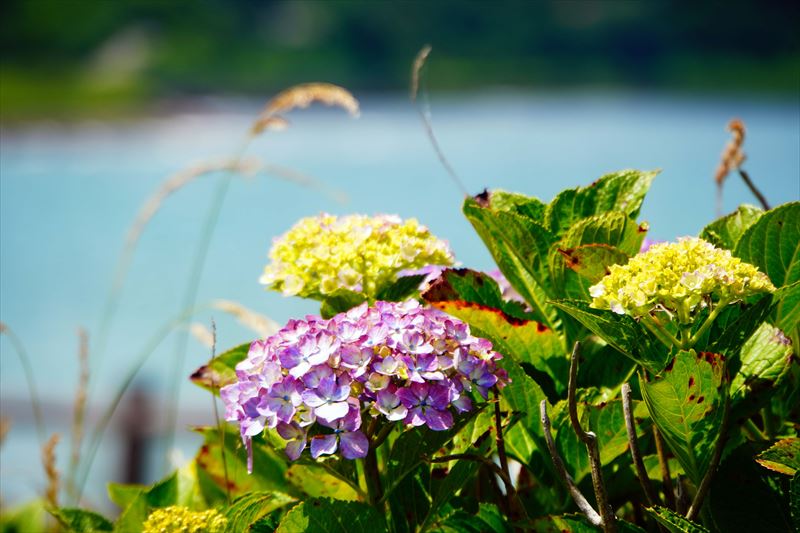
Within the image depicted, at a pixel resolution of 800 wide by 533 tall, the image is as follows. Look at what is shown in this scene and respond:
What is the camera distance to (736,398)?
0.92 meters

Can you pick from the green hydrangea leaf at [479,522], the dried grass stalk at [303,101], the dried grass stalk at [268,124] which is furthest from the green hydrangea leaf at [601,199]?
the dried grass stalk at [268,124]

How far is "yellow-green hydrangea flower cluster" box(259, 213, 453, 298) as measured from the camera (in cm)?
102

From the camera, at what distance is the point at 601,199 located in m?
1.06

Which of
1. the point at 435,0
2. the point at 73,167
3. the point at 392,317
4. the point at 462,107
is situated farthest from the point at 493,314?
the point at 435,0

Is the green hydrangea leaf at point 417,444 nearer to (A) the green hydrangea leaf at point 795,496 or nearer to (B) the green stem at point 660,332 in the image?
(B) the green stem at point 660,332

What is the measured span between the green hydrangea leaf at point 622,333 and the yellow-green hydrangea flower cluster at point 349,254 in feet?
0.85

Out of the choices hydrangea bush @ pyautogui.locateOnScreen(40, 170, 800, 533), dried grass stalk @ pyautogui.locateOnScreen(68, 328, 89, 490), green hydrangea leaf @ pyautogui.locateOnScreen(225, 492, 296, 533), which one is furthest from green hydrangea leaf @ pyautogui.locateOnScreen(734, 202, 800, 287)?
dried grass stalk @ pyautogui.locateOnScreen(68, 328, 89, 490)

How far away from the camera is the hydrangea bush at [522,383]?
0.80 meters

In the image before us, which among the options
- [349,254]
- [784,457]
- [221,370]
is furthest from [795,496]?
[221,370]

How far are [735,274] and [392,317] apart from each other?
299mm

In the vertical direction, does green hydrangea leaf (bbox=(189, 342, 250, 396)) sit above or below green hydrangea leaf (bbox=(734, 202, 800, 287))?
above

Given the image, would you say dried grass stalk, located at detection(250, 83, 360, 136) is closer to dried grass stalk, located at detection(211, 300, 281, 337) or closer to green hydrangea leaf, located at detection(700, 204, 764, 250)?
dried grass stalk, located at detection(211, 300, 281, 337)

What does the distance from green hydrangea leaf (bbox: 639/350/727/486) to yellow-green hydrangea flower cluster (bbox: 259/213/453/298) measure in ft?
1.09

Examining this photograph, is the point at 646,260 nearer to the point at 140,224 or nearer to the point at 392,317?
the point at 392,317
